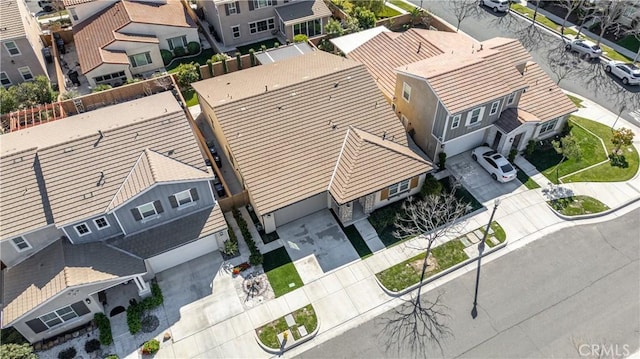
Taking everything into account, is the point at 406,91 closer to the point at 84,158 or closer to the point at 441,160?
the point at 441,160

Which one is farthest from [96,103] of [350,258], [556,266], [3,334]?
[556,266]

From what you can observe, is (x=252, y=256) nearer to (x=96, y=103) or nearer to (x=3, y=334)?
(x=3, y=334)

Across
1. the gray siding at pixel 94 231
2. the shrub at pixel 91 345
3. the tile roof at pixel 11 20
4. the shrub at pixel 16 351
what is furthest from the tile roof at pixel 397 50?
the tile roof at pixel 11 20

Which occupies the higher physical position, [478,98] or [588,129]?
[478,98]

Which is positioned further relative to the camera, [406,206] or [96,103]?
[96,103]

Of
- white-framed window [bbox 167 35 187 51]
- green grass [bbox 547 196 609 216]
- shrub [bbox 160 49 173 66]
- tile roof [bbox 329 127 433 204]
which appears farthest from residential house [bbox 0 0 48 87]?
green grass [bbox 547 196 609 216]

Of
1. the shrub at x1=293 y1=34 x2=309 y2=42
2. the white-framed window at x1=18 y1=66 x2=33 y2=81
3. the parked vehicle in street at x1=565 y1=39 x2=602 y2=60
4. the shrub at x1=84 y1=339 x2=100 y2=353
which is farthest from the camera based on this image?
the shrub at x1=293 y1=34 x2=309 y2=42

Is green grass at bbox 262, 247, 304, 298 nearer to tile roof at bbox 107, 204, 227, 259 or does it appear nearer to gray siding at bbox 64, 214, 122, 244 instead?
tile roof at bbox 107, 204, 227, 259
